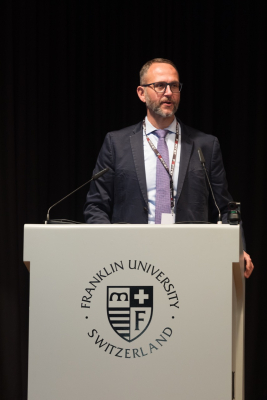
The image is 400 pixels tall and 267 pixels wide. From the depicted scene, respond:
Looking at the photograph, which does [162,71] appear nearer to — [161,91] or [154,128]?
[161,91]

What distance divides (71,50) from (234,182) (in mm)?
1403

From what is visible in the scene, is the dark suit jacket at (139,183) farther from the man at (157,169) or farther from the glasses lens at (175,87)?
the glasses lens at (175,87)

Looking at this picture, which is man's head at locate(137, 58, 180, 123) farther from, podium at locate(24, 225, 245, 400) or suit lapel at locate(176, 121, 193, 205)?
podium at locate(24, 225, 245, 400)

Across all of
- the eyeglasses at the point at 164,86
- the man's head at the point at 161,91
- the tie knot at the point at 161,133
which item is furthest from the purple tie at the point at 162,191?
the eyeglasses at the point at 164,86

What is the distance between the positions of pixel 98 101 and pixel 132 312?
203 cm

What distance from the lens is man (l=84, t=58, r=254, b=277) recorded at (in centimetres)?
270

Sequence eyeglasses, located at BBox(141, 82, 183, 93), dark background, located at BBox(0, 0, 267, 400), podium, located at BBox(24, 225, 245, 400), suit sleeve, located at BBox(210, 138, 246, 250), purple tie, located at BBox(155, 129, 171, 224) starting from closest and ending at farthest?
podium, located at BBox(24, 225, 245, 400)
purple tie, located at BBox(155, 129, 171, 224)
suit sleeve, located at BBox(210, 138, 246, 250)
eyeglasses, located at BBox(141, 82, 183, 93)
dark background, located at BBox(0, 0, 267, 400)

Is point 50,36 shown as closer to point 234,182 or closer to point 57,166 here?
point 57,166

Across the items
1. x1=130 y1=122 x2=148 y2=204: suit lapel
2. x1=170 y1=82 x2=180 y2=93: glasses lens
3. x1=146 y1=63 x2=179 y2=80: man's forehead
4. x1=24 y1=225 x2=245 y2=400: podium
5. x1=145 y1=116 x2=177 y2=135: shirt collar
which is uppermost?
x1=146 y1=63 x2=179 y2=80: man's forehead

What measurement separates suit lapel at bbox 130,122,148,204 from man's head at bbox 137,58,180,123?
0.13m

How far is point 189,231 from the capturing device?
1.88 meters

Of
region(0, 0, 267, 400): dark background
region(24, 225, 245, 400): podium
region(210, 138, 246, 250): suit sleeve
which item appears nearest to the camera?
region(24, 225, 245, 400): podium

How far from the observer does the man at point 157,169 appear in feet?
8.85

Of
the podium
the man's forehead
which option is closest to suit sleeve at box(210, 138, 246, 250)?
the man's forehead
